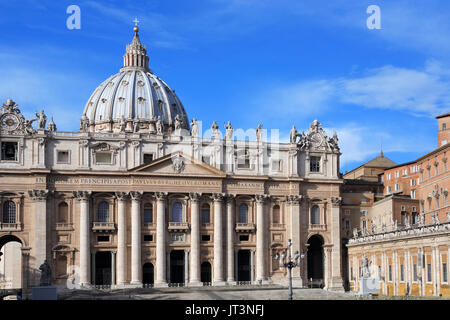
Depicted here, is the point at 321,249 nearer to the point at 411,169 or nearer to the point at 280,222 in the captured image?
the point at 280,222

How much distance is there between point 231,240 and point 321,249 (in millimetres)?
12822

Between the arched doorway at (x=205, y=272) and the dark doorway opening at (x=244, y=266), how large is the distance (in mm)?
3738

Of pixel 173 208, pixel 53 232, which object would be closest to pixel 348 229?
pixel 173 208

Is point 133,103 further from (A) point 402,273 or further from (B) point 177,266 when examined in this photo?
(A) point 402,273

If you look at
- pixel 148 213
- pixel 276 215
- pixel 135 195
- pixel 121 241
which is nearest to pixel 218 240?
pixel 276 215

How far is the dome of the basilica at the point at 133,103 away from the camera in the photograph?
4833 inches

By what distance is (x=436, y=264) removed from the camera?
59.3 m

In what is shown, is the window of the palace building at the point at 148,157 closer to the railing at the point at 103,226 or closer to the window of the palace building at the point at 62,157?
Result: the railing at the point at 103,226

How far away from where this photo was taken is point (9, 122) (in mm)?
78625

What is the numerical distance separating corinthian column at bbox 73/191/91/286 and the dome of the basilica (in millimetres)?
40415

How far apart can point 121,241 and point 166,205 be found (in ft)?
21.3

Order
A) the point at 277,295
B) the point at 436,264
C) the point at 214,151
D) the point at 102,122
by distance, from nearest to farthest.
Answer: the point at 436,264 < the point at 277,295 < the point at 214,151 < the point at 102,122

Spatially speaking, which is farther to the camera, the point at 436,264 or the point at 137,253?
the point at 137,253
